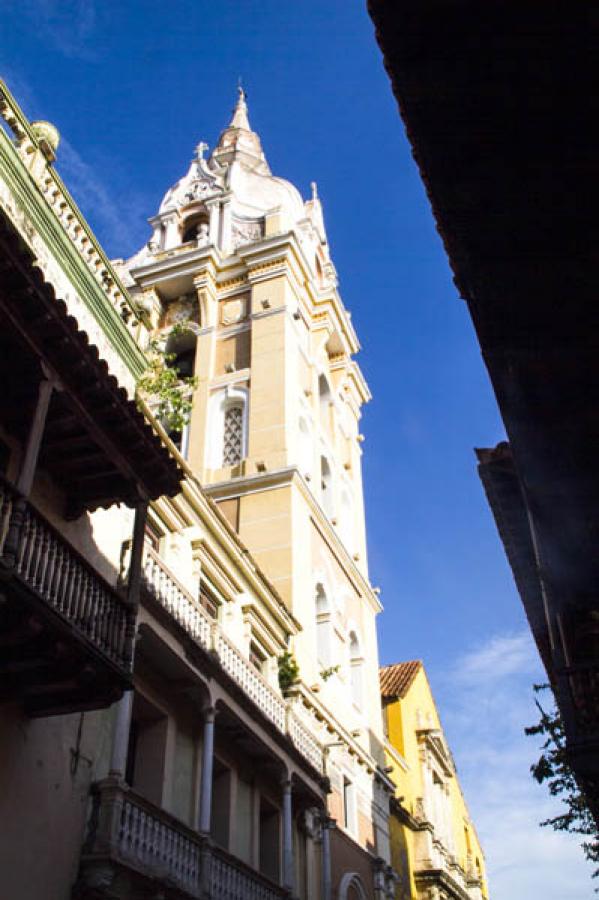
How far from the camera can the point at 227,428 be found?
27.8m

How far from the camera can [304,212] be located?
37188mm

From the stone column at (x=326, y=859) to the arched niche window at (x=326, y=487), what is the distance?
34.9ft

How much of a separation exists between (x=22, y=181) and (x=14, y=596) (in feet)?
21.7

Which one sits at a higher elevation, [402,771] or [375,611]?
[375,611]

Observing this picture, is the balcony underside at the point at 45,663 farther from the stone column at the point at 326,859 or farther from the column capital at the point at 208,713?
the stone column at the point at 326,859

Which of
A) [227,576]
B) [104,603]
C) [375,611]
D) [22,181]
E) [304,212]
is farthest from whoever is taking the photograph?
[304,212]

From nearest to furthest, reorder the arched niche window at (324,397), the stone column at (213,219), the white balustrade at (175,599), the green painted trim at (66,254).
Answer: the green painted trim at (66,254), the white balustrade at (175,599), the arched niche window at (324,397), the stone column at (213,219)

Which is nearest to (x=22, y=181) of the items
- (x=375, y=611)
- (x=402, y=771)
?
(x=375, y=611)

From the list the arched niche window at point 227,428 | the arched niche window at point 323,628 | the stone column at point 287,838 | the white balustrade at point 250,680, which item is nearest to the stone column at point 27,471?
the white balustrade at point 250,680

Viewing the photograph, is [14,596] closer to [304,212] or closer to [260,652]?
[260,652]

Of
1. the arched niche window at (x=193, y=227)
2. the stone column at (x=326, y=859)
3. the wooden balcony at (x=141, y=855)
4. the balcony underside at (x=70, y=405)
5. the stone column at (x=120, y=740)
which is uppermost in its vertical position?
the arched niche window at (x=193, y=227)

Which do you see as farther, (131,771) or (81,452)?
(131,771)

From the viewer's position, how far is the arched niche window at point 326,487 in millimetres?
29103

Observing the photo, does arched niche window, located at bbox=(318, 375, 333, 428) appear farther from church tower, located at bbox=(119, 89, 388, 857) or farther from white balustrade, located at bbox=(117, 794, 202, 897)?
white balustrade, located at bbox=(117, 794, 202, 897)
